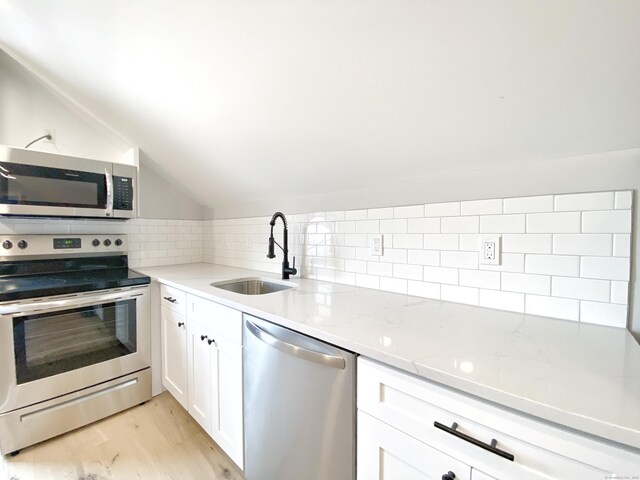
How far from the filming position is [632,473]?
475 mm

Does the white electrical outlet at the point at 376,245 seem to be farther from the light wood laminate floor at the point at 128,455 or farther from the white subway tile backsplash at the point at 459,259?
the light wood laminate floor at the point at 128,455

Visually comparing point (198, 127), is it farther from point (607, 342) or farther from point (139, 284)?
point (607, 342)

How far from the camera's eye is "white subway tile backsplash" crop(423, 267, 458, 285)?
125 centimetres

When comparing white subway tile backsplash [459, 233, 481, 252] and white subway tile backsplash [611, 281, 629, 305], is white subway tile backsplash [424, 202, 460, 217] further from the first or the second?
white subway tile backsplash [611, 281, 629, 305]

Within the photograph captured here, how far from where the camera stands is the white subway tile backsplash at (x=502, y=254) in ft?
3.04

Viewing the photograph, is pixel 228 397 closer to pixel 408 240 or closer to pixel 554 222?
pixel 408 240

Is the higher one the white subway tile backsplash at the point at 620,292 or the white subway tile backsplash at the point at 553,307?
the white subway tile backsplash at the point at 620,292

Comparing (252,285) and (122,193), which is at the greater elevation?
(122,193)

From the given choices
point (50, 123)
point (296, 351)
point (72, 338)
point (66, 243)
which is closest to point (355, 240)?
point (296, 351)

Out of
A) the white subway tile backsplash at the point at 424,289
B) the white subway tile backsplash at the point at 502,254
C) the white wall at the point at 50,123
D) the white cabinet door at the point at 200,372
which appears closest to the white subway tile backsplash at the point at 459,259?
the white subway tile backsplash at the point at 502,254

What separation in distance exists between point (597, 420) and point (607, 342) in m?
0.48

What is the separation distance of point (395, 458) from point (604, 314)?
0.83m

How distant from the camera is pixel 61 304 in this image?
1.57m

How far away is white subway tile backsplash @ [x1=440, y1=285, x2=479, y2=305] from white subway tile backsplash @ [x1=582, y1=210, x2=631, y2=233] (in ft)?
1.42
